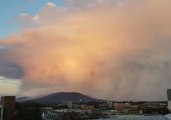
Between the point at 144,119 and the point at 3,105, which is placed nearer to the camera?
the point at 144,119

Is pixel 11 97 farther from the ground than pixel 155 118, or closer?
farther from the ground

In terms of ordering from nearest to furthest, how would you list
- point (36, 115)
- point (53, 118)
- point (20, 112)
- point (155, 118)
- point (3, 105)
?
point (155, 118), point (3, 105), point (20, 112), point (36, 115), point (53, 118)

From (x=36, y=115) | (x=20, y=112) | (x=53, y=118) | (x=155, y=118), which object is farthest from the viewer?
(x=53, y=118)

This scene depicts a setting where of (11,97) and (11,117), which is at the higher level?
(11,97)

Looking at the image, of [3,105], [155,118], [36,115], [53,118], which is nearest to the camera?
[155,118]

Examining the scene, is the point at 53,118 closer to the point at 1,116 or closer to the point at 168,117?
the point at 1,116

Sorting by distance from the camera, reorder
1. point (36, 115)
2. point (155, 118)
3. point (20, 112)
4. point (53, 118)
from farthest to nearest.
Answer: point (53, 118) < point (36, 115) < point (20, 112) < point (155, 118)

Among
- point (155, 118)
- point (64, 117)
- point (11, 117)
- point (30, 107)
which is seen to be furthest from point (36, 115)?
point (155, 118)

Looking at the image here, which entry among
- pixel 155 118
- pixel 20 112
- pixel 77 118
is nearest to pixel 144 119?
pixel 155 118

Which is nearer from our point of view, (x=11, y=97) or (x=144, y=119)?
(x=144, y=119)
